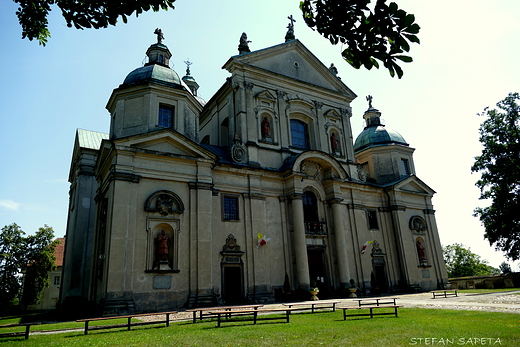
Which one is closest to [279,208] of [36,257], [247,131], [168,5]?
[247,131]

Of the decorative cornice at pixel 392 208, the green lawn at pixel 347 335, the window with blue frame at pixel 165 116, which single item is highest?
the window with blue frame at pixel 165 116

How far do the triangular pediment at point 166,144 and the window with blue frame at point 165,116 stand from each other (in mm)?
2036

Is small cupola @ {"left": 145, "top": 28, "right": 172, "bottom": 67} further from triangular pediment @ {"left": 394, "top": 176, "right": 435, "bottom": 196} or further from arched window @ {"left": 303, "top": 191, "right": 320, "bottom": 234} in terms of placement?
triangular pediment @ {"left": 394, "top": 176, "right": 435, "bottom": 196}

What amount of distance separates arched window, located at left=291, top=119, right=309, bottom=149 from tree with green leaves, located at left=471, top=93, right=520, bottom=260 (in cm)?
1716

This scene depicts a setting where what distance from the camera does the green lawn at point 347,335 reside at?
25.5ft

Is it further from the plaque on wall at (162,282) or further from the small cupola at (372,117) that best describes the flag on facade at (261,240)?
the small cupola at (372,117)

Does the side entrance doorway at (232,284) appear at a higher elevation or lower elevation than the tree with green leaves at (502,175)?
lower

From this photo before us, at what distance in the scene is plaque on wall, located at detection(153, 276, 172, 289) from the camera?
18.6 meters

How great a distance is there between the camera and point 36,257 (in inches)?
1526

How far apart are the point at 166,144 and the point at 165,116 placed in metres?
2.74

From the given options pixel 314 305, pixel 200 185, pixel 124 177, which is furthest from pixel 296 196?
pixel 124 177

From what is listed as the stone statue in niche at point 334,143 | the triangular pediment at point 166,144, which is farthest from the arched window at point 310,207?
the triangular pediment at point 166,144

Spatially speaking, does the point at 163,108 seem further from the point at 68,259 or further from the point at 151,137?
the point at 68,259

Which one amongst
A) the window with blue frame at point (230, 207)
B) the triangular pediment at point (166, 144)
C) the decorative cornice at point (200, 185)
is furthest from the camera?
the window with blue frame at point (230, 207)
